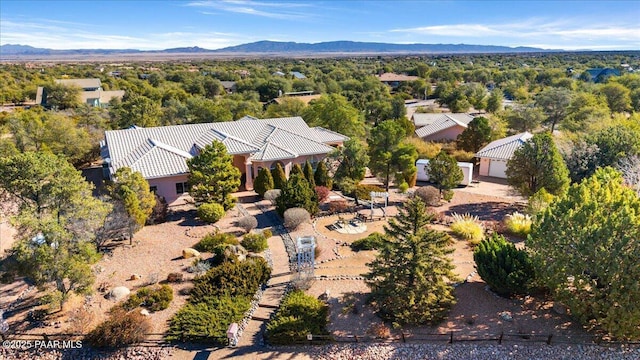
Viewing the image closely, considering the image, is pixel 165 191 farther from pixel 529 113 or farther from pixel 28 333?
pixel 529 113

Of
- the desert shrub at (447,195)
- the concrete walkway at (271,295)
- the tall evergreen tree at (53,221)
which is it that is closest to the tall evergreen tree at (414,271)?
the concrete walkway at (271,295)

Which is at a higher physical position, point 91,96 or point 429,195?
point 91,96

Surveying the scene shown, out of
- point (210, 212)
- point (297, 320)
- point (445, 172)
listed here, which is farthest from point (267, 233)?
point (445, 172)

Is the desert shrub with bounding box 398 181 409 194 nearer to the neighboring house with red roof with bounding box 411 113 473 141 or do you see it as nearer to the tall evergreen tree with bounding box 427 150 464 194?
the tall evergreen tree with bounding box 427 150 464 194

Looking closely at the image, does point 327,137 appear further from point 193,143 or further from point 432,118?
point 432,118

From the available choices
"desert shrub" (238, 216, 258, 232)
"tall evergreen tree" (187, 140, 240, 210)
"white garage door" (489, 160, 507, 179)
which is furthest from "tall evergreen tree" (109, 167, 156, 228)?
"white garage door" (489, 160, 507, 179)

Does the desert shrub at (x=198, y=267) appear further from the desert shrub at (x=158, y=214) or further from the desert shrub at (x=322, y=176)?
the desert shrub at (x=322, y=176)
